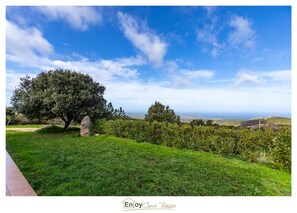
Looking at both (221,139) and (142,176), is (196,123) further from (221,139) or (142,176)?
(142,176)

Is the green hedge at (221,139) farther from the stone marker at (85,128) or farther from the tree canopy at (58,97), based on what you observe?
the tree canopy at (58,97)

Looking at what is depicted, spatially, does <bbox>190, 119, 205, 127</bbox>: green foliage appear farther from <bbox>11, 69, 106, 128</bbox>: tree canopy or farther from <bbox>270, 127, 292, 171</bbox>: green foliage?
<bbox>11, 69, 106, 128</bbox>: tree canopy

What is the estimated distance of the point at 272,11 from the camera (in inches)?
92.1

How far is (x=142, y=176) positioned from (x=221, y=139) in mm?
3145

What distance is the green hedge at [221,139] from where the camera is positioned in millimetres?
4281

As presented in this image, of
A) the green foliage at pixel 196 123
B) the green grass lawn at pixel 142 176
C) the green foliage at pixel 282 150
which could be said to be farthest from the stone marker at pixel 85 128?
the green foliage at pixel 282 150

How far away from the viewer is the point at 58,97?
344 inches

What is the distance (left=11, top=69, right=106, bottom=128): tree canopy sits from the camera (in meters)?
8.97

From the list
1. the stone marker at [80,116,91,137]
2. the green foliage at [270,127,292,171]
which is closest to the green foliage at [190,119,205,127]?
the green foliage at [270,127,292,171]

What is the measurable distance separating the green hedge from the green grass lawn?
1.54 ft

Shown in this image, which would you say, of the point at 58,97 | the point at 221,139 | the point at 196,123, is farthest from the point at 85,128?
the point at 221,139

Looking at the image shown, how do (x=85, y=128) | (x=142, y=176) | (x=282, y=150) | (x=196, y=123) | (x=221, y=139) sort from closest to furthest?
(x=142, y=176), (x=282, y=150), (x=221, y=139), (x=196, y=123), (x=85, y=128)
